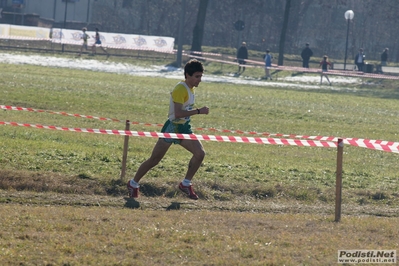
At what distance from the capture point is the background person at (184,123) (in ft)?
33.7

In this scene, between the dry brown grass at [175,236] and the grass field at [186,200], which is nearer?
the dry brown grass at [175,236]

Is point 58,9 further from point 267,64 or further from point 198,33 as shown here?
point 267,64

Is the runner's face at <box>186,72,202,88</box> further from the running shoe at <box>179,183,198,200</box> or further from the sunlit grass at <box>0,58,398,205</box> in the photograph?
the sunlit grass at <box>0,58,398,205</box>

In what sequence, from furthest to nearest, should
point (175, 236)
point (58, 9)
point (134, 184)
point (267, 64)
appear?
point (58, 9)
point (267, 64)
point (134, 184)
point (175, 236)

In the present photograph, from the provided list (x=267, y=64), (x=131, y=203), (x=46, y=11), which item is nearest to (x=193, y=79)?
(x=131, y=203)

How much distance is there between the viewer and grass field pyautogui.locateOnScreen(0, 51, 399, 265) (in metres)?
7.66

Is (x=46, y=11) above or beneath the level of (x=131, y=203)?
above

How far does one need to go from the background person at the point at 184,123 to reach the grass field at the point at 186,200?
0.92ft

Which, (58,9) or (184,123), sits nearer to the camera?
(184,123)

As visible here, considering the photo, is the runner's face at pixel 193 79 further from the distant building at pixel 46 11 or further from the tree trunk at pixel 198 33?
the distant building at pixel 46 11

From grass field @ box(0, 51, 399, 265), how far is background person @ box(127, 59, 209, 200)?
280mm

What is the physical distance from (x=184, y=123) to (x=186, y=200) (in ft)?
3.41

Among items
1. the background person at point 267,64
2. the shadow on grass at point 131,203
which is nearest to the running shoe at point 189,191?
the shadow on grass at point 131,203

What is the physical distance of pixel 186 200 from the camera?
10.8 meters
